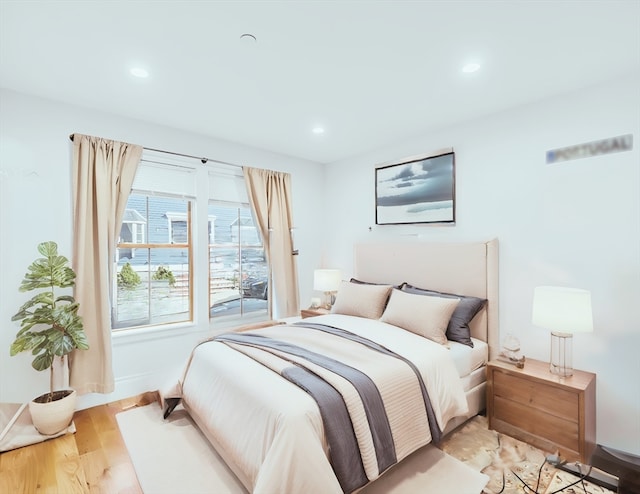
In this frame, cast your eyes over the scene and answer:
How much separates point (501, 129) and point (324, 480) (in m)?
2.97

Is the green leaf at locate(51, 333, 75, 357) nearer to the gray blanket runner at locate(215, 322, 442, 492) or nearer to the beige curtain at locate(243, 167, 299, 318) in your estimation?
the gray blanket runner at locate(215, 322, 442, 492)

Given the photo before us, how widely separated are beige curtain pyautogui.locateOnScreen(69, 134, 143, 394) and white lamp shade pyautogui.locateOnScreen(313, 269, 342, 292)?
2.19m

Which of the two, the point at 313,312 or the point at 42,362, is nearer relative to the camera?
the point at 42,362

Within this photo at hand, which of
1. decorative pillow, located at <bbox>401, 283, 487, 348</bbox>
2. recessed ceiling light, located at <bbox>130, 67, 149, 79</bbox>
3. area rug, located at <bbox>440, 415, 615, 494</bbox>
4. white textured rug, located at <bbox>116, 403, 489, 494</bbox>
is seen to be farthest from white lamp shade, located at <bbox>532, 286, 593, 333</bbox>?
recessed ceiling light, located at <bbox>130, 67, 149, 79</bbox>

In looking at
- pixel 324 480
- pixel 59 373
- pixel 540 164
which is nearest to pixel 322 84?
pixel 540 164

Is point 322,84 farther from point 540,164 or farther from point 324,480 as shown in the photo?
point 324,480

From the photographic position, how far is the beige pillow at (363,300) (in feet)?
10.4

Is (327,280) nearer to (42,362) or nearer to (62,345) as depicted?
(62,345)

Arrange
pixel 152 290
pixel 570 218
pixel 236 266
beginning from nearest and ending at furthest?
1. pixel 570 218
2. pixel 152 290
3. pixel 236 266

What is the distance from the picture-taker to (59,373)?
8.87 feet

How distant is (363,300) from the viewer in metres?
3.25

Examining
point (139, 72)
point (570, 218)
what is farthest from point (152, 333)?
point (570, 218)

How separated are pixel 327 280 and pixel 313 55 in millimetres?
2550

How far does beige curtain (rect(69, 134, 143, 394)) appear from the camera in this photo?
2.72 metres
